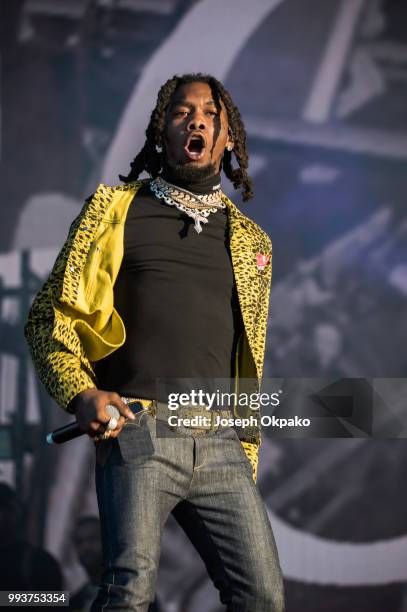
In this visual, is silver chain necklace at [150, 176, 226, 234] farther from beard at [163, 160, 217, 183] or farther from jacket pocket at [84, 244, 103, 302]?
jacket pocket at [84, 244, 103, 302]

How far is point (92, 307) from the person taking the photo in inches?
103

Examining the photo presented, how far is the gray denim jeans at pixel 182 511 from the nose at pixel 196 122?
3.13 feet

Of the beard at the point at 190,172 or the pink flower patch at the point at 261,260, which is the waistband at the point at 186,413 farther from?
the beard at the point at 190,172

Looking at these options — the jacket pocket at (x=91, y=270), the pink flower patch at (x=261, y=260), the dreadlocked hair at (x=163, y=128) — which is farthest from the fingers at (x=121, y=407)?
the dreadlocked hair at (x=163, y=128)

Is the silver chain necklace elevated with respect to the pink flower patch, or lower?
elevated

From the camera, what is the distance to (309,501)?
4762 mm

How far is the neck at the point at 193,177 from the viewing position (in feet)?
9.67

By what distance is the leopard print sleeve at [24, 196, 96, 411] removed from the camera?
241 cm

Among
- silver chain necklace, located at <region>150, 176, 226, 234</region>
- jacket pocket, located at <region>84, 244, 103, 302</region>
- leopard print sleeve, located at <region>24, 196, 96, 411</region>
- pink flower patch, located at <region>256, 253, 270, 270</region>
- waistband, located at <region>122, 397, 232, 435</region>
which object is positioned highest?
Result: silver chain necklace, located at <region>150, 176, 226, 234</region>

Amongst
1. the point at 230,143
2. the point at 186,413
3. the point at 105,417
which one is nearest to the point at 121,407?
the point at 105,417

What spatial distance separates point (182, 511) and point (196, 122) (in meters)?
1.19

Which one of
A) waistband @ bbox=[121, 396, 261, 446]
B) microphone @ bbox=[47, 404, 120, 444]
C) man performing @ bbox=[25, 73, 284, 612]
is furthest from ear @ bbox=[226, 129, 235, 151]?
microphone @ bbox=[47, 404, 120, 444]

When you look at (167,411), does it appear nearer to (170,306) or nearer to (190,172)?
(170,306)

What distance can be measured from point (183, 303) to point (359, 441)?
237 cm
